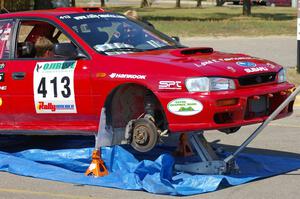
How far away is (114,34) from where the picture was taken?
25.0 feet

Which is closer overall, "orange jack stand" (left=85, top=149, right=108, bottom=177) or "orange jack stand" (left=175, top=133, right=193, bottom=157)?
"orange jack stand" (left=85, top=149, right=108, bottom=177)

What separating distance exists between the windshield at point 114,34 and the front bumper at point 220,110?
1.18 m

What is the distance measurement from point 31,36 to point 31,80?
1.22 m

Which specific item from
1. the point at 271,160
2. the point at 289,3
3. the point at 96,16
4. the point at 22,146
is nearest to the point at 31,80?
the point at 96,16

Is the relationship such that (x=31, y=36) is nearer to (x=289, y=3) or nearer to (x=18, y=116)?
(x=18, y=116)

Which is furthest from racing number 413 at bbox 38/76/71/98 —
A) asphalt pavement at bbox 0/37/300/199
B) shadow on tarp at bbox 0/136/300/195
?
asphalt pavement at bbox 0/37/300/199

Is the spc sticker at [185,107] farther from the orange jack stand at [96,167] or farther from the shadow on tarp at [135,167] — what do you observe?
the orange jack stand at [96,167]

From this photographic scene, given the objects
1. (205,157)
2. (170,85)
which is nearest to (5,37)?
(170,85)

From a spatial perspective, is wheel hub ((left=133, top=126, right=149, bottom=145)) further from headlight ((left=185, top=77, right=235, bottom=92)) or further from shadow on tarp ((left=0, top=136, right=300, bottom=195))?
headlight ((left=185, top=77, right=235, bottom=92))

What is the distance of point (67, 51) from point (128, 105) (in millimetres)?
877

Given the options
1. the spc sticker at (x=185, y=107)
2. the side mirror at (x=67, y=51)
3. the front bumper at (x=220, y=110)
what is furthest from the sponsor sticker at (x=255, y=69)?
the side mirror at (x=67, y=51)

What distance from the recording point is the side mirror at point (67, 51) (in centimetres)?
716

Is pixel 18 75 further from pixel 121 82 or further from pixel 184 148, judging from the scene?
pixel 184 148

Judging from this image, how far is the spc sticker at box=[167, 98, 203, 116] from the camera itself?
20.6 ft
